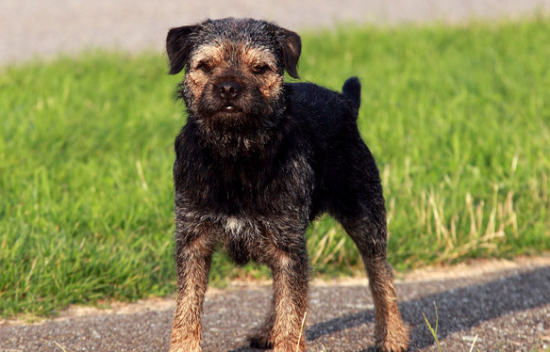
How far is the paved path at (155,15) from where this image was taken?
13.5 metres

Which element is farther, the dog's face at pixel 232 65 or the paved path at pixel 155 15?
the paved path at pixel 155 15

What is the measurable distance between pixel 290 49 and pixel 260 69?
36cm

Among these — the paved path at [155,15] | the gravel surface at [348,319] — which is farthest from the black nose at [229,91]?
the paved path at [155,15]

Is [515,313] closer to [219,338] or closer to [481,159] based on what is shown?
[219,338]

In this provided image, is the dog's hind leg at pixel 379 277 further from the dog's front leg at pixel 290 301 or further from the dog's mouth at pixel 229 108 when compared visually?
the dog's mouth at pixel 229 108

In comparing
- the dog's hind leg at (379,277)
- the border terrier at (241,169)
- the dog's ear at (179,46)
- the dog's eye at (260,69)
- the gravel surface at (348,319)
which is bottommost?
the gravel surface at (348,319)

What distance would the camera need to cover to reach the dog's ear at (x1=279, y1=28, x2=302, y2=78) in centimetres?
480

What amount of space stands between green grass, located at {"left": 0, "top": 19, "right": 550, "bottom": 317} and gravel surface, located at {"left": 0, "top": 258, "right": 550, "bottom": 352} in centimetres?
30

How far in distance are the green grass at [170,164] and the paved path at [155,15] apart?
7.31 feet

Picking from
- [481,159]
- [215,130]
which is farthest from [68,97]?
[215,130]

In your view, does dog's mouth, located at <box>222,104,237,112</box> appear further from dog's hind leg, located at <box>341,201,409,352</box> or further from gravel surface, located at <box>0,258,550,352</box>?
gravel surface, located at <box>0,258,550,352</box>

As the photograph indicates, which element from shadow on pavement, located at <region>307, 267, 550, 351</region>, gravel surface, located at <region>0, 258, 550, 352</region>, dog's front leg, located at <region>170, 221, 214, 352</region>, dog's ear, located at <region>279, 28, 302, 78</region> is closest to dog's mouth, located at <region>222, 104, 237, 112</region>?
dog's ear, located at <region>279, 28, 302, 78</region>

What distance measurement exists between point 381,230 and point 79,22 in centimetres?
1069

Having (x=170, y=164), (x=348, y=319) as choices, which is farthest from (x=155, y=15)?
(x=348, y=319)
